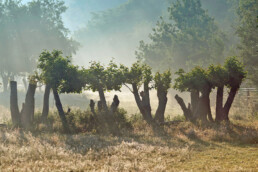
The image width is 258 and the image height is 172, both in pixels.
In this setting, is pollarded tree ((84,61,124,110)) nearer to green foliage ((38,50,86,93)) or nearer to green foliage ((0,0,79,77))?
green foliage ((38,50,86,93))

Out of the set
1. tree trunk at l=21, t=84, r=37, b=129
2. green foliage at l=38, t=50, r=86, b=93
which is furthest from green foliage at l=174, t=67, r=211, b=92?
tree trunk at l=21, t=84, r=37, b=129

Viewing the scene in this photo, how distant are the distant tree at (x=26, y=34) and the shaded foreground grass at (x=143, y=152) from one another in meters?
41.2

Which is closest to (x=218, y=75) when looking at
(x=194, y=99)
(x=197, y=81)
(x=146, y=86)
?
(x=197, y=81)

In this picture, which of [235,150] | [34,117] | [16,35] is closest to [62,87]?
[34,117]

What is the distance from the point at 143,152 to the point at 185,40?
137 ft

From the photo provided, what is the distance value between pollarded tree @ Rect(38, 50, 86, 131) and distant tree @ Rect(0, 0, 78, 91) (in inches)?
1471

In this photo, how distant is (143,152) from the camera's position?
10.4 m

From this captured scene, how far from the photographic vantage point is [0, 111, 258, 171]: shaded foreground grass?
27.5 feet

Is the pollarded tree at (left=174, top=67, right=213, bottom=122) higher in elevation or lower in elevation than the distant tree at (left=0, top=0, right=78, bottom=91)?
lower

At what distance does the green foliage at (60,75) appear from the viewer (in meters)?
16.6

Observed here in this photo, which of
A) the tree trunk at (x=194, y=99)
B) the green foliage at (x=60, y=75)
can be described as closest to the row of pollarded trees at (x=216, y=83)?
the tree trunk at (x=194, y=99)

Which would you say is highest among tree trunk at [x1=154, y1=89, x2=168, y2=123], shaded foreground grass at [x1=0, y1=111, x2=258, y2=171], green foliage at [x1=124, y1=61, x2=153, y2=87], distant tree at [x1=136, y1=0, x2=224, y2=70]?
distant tree at [x1=136, y1=0, x2=224, y2=70]

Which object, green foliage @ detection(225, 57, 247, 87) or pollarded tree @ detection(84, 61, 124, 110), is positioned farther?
pollarded tree @ detection(84, 61, 124, 110)

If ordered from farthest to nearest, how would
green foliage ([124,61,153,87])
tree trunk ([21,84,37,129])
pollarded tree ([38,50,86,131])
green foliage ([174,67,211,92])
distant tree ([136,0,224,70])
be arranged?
distant tree ([136,0,224,70]) < green foliage ([124,61,153,87]) < tree trunk ([21,84,37,129]) < green foliage ([174,67,211,92]) < pollarded tree ([38,50,86,131])
